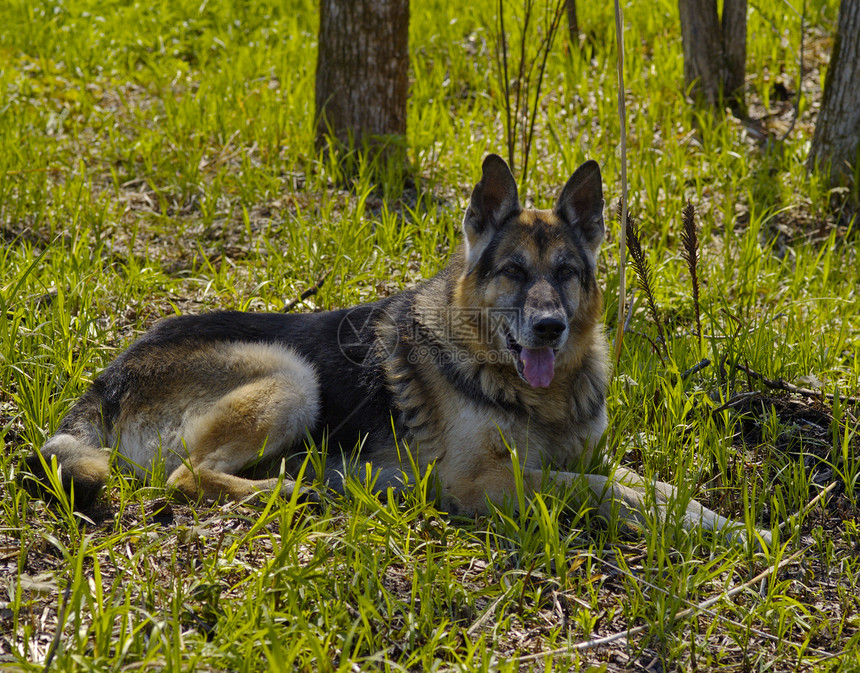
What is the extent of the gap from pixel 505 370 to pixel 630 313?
55.9 inches

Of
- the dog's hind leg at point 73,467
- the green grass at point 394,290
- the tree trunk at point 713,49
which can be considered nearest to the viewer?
the green grass at point 394,290

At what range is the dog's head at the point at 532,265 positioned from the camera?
146 inches

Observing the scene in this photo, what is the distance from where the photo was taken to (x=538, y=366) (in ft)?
12.2

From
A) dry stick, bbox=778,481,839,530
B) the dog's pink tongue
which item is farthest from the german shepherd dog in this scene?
dry stick, bbox=778,481,839,530

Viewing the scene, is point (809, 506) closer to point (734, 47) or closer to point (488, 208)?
point (488, 208)

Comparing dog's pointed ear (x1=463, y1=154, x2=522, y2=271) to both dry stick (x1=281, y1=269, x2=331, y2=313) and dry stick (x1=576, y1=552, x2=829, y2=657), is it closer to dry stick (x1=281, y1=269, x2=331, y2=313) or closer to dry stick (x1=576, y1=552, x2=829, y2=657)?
dry stick (x1=281, y1=269, x2=331, y2=313)

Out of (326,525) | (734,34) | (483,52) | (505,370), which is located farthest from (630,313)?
(483,52)

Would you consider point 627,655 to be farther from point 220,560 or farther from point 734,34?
point 734,34

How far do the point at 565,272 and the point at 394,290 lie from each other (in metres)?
1.96

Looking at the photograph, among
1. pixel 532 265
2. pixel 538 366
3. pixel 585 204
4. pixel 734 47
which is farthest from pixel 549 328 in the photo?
pixel 734 47

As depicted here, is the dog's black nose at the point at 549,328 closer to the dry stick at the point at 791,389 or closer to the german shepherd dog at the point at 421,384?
the german shepherd dog at the point at 421,384

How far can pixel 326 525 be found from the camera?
11.0ft

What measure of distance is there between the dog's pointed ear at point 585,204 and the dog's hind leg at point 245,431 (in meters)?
1.72

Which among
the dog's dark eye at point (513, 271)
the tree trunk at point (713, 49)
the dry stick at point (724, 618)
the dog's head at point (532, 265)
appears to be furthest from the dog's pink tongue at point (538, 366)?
the tree trunk at point (713, 49)
